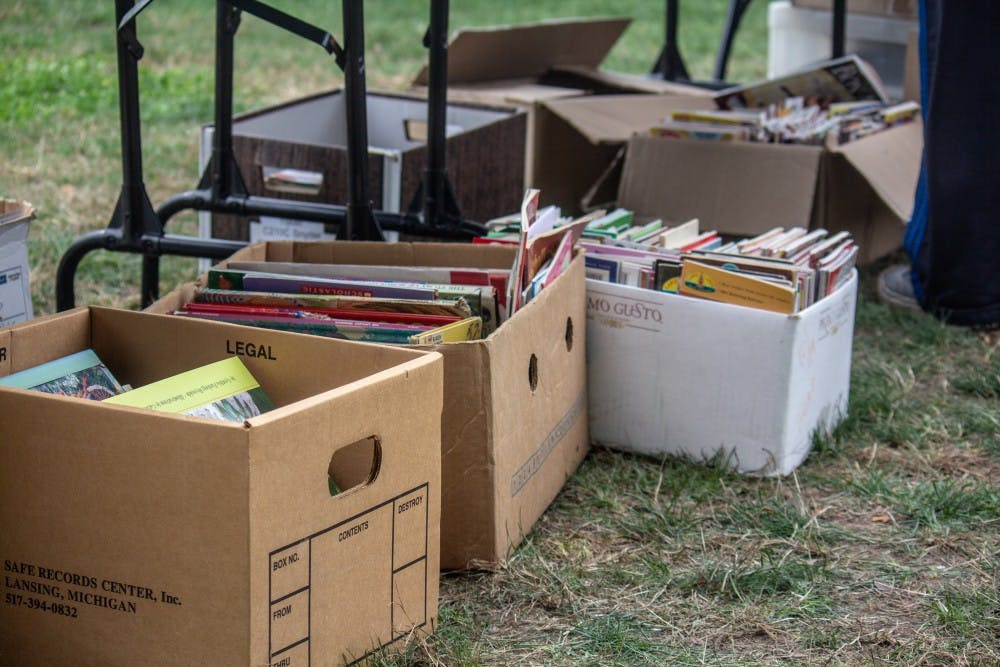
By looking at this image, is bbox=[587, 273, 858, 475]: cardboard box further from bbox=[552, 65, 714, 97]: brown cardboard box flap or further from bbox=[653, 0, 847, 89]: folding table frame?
bbox=[653, 0, 847, 89]: folding table frame

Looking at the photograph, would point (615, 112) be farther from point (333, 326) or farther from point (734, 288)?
point (333, 326)

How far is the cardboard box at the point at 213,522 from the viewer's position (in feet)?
3.79

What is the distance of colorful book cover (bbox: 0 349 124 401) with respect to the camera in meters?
1.32

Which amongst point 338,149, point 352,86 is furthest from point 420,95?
point 352,86

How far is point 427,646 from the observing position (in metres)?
1.41

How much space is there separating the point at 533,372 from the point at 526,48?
208 cm

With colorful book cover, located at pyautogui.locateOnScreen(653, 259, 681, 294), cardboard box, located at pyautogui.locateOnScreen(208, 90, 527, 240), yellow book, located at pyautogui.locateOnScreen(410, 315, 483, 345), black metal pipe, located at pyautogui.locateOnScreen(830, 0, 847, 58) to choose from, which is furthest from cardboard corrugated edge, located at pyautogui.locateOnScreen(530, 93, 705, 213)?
yellow book, located at pyautogui.locateOnScreen(410, 315, 483, 345)

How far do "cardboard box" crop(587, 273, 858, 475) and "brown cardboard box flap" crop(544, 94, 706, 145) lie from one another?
3.33ft

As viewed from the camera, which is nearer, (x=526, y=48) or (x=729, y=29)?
(x=526, y=48)

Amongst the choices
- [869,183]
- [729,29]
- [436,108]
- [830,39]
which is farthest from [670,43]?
[436,108]

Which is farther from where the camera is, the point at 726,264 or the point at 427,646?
the point at 726,264

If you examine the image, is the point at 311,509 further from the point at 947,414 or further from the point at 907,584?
the point at 947,414

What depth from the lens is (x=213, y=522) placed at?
116 centimetres

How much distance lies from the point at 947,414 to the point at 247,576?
5.07ft
